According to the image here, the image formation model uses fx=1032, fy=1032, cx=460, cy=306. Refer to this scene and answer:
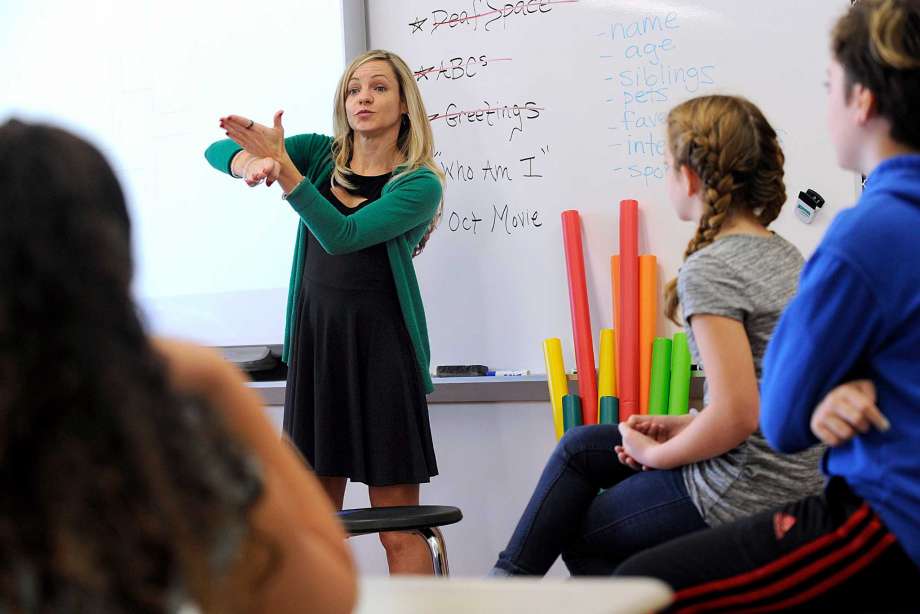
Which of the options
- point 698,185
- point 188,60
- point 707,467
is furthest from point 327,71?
point 707,467

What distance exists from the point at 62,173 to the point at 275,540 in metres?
0.27

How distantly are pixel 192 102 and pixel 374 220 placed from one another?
1168 millimetres

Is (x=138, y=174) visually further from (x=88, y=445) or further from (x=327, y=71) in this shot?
(x=88, y=445)

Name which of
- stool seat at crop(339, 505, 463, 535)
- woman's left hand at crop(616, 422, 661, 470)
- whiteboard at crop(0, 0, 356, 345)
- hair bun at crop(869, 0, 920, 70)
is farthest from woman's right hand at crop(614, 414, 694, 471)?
whiteboard at crop(0, 0, 356, 345)

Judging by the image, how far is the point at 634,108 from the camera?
99.7 inches

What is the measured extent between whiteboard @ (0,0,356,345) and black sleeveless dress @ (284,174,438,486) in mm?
686

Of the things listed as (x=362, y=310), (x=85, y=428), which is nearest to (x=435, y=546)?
(x=362, y=310)

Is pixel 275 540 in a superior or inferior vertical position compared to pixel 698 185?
inferior

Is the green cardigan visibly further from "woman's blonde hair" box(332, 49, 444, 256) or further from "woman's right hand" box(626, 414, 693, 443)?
"woman's right hand" box(626, 414, 693, 443)

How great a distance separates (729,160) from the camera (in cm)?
146

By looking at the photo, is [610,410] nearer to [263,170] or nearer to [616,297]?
[616,297]

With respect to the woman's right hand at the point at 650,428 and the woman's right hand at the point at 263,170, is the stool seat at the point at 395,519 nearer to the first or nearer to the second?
the woman's right hand at the point at 650,428

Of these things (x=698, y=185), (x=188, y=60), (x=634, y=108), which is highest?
(x=188, y=60)

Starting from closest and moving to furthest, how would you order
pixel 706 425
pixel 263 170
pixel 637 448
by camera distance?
pixel 706 425
pixel 637 448
pixel 263 170
